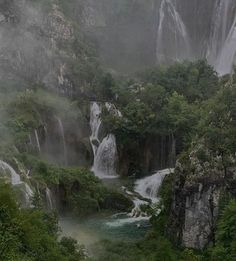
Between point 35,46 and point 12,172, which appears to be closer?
point 12,172

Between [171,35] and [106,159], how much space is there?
2382cm

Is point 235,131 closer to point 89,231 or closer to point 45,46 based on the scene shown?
point 89,231

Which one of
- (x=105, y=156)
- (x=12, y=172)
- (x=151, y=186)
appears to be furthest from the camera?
(x=105, y=156)

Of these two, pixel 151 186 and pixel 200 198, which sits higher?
pixel 151 186

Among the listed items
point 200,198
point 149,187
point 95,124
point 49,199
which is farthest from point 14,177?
point 95,124

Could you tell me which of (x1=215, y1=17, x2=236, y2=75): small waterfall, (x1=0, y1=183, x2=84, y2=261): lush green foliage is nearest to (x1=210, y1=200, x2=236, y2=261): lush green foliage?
(x1=0, y1=183, x2=84, y2=261): lush green foliage

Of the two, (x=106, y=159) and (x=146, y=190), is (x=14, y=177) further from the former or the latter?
(x=106, y=159)

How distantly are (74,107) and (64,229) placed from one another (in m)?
17.2

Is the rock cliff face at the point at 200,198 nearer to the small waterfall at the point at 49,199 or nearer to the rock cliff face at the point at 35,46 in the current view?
the small waterfall at the point at 49,199

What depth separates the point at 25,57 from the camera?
175 feet

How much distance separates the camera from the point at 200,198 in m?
29.2

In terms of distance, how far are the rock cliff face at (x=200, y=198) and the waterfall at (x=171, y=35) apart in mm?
35001

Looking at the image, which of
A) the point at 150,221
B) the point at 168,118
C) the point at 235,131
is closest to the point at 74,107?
the point at 168,118

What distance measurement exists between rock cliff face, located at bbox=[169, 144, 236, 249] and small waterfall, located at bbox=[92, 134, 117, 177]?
1523 centimetres
